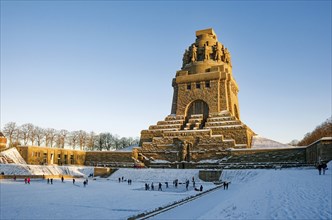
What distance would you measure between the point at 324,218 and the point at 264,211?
255 cm

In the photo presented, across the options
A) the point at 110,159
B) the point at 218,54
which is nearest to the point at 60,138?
the point at 110,159

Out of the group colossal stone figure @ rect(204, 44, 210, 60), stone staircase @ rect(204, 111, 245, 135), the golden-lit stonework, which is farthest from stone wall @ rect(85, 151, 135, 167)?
colossal stone figure @ rect(204, 44, 210, 60)

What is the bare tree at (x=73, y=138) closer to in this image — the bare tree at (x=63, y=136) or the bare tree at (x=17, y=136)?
the bare tree at (x=63, y=136)

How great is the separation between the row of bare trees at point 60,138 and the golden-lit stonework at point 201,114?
87.0ft

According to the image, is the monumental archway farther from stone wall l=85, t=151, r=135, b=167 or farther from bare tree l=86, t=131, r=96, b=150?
bare tree l=86, t=131, r=96, b=150

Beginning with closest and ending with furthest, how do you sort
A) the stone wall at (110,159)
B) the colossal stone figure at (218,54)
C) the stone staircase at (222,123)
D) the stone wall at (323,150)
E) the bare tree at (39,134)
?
the stone wall at (323,150) → the stone staircase at (222,123) → the stone wall at (110,159) → the colossal stone figure at (218,54) → the bare tree at (39,134)

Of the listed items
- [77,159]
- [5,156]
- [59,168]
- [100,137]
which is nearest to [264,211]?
[59,168]

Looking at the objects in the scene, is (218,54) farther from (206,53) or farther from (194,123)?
(194,123)

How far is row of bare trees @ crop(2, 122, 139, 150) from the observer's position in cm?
6306

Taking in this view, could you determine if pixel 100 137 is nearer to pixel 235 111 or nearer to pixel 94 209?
pixel 235 111

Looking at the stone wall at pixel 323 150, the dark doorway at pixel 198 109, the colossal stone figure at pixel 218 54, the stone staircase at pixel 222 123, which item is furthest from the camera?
the colossal stone figure at pixel 218 54

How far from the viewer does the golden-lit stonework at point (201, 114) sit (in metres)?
44.9

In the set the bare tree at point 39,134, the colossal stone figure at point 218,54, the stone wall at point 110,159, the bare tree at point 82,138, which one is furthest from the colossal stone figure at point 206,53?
the bare tree at point 39,134

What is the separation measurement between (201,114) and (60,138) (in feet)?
116
